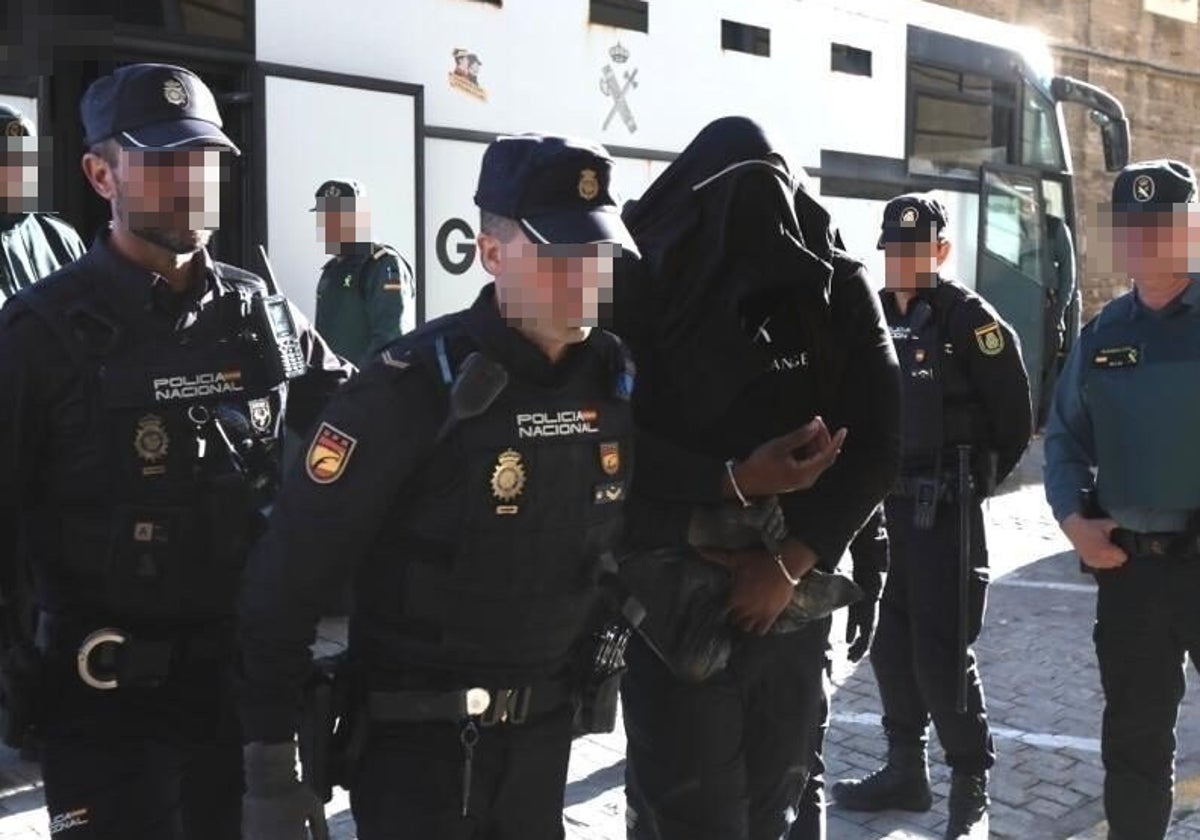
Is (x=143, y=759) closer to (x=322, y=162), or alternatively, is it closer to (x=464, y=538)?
(x=464, y=538)

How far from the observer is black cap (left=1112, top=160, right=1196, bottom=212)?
3371 millimetres

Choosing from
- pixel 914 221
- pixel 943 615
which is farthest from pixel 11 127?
pixel 943 615

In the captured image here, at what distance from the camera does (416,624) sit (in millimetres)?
2158

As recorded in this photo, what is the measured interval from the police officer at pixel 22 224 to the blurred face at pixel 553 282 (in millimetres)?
1914

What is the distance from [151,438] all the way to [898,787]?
2.78m

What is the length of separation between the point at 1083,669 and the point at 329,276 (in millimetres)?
3771

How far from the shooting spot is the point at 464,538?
213 centimetres

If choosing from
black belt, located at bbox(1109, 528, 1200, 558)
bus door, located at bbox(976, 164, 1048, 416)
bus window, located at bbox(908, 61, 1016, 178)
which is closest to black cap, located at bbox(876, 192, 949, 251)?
black belt, located at bbox(1109, 528, 1200, 558)

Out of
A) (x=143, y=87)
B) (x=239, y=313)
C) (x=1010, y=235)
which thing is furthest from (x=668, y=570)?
(x=1010, y=235)

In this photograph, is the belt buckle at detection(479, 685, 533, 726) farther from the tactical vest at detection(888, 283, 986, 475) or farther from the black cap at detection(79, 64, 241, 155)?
the tactical vest at detection(888, 283, 986, 475)

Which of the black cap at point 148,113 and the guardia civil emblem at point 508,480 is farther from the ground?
the black cap at point 148,113

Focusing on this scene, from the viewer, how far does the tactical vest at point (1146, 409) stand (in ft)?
10.9

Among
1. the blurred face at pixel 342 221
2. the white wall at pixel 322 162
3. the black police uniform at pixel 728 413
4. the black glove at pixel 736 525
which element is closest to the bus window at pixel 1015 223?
the white wall at pixel 322 162

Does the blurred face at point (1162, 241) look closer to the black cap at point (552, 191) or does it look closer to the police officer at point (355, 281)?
the black cap at point (552, 191)
